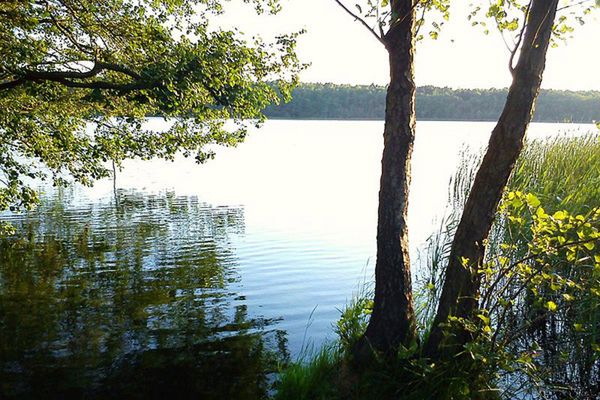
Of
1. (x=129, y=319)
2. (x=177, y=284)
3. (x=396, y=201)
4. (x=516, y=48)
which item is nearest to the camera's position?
(x=516, y=48)

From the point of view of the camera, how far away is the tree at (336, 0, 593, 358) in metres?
4.72

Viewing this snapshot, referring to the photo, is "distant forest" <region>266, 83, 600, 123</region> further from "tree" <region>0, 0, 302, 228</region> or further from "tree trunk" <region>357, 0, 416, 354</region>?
"tree trunk" <region>357, 0, 416, 354</region>

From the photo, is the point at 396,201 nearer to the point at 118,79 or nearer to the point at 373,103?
the point at 118,79

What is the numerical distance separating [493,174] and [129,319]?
6.99 m

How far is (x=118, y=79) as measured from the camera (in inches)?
404

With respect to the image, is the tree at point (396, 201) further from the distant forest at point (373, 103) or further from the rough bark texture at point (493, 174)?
the distant forest at point (373, 103)

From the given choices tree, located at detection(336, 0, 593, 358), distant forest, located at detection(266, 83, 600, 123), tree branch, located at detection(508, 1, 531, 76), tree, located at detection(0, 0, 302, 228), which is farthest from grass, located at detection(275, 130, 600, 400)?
distant forest, located at detection(266, 83, 600, 123)

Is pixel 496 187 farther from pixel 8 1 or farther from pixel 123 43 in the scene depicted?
pixel 8 1

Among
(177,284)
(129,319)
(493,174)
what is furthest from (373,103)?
(493,174)

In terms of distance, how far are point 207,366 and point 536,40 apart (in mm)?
5774

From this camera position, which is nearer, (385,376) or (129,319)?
(385,376)

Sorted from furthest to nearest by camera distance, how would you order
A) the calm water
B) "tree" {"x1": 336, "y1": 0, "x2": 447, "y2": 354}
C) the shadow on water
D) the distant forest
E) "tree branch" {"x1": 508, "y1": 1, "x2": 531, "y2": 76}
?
1. the distant forest
2. the calm water
3. the shadow on water
4. "tree" {"x1": 336, "y1": 0, "x2": 447, "y2": 354}
5. "tree branch" {"x1": 508, "y1": 1, "x2": 531, "y2": 76}

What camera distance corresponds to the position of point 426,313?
7.56 metres

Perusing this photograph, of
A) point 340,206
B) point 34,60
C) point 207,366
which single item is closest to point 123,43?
point 34,60
